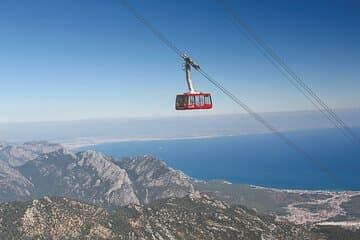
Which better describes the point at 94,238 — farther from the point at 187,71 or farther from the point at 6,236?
the point at 187,71

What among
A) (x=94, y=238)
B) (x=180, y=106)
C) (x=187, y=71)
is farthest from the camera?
(x=94, y=238)

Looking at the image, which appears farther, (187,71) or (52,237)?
(52,237)

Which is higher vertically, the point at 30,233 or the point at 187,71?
the point at 187,71

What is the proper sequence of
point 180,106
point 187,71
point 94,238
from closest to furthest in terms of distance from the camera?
point 187,71
point 180,106
point 94,238

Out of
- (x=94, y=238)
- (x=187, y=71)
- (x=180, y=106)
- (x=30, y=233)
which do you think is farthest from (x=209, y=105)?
(x=30, y=233)

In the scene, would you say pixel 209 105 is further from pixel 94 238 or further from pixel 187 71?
pixel 94 238

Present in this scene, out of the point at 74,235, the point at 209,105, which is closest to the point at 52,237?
the point at 74,235

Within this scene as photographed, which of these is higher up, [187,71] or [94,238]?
[187,71]
